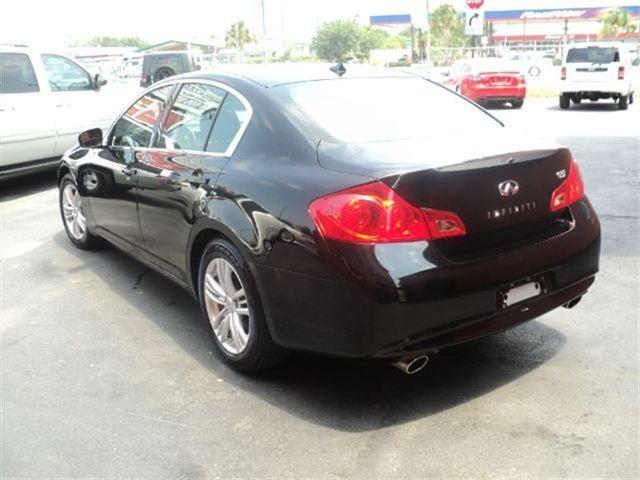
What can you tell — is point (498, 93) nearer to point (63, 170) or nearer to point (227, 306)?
point (63, 170)

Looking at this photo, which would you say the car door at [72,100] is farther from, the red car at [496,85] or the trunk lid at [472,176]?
the red car at [496,85]

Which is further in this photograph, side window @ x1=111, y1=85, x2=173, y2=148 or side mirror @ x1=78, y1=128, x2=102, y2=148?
side mirror @ x1=78, y1=128, x2=102, y2=148

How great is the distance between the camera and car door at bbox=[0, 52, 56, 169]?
8258 millimetres

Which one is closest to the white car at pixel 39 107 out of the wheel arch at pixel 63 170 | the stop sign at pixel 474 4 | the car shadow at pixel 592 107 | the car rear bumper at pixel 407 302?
the wheel arch at pixel 63 170

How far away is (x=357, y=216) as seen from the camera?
2.81 m

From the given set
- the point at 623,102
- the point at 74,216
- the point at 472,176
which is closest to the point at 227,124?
the point at 472,176

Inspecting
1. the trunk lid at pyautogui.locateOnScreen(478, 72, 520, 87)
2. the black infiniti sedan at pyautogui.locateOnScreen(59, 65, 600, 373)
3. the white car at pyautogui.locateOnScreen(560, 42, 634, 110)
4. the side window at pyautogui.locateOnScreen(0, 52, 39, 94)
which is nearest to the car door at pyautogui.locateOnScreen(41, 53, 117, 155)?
the side window at pyautogui.locateOnScreen(0, 52, 39, 94)

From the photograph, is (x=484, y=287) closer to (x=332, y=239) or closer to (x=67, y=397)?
(x=332, y=239)

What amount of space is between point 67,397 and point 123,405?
1.11ft

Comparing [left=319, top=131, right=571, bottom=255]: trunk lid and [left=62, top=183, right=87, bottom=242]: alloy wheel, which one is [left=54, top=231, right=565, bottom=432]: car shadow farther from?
[left=62, top=183, right=87, bottom=242]: alloy wheel

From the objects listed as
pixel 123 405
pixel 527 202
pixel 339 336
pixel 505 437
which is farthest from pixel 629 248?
pixel 123 405

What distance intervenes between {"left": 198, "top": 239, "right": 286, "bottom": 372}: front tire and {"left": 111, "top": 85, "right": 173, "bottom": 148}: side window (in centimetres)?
128

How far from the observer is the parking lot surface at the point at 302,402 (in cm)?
278

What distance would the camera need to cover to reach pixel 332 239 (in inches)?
111
